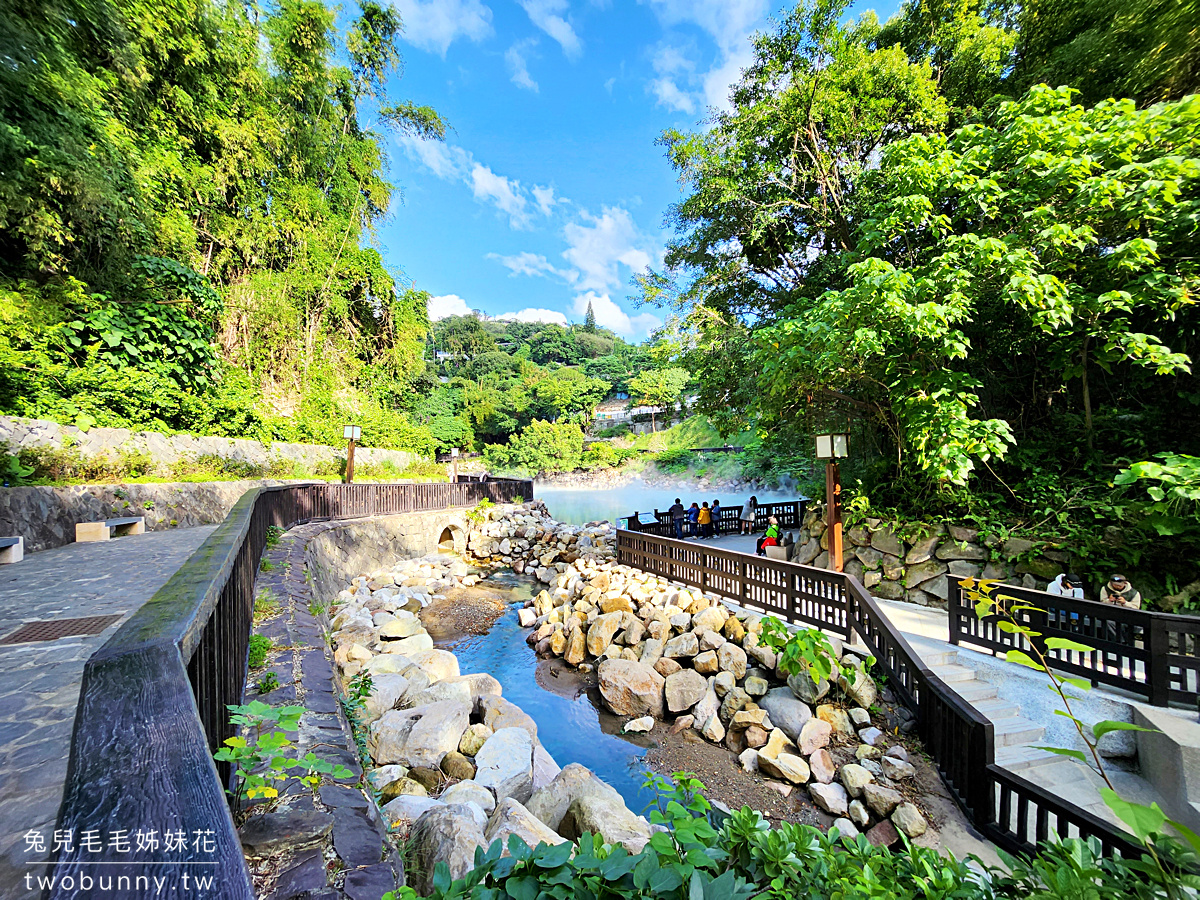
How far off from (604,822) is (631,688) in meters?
3.31

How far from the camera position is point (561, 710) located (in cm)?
617

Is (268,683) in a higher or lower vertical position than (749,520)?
higher

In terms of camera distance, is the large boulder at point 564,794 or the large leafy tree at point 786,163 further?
the large leafy tree at point 786,163

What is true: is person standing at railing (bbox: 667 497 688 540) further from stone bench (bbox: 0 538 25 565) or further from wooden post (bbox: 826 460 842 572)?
stone bench (bbox: 0 538 25 565)

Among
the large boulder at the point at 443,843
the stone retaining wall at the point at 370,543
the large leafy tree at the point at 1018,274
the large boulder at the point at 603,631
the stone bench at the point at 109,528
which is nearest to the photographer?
the large boulder at the point at 443,843

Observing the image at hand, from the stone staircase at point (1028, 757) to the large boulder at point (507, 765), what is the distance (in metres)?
3.56

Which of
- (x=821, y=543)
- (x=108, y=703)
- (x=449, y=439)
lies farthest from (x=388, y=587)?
(x=449, y=439)

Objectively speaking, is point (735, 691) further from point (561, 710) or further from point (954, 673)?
point (561, 710)

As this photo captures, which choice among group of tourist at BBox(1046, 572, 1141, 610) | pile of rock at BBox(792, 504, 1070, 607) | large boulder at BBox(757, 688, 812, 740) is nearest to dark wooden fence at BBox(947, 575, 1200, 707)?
group of tourist at BBox(1046, 572, 1141, 610)

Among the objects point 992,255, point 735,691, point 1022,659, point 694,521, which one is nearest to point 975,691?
point 735,691

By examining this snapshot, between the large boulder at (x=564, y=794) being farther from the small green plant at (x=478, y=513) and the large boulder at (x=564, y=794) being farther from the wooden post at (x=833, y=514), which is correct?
the small green plant at (x=478, y=513)

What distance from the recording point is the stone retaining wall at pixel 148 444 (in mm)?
6086

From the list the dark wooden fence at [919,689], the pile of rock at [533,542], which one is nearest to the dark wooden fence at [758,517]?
the pile of rock at [533,542]

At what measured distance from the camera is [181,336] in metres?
8.87
